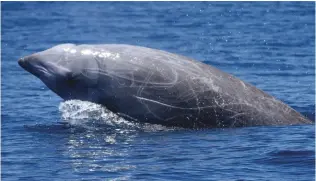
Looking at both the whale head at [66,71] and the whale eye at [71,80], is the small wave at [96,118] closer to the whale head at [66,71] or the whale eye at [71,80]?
the whale head at [66,71]

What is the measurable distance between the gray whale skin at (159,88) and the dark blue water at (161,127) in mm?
285

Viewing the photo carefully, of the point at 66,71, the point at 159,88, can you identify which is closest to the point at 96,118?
the point at 66,71

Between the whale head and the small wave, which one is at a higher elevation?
the whale head

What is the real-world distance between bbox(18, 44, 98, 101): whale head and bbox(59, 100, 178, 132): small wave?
19 cm

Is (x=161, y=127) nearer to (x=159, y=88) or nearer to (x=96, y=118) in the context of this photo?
(x=159, y=88)

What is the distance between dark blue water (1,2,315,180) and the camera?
15.4 metres

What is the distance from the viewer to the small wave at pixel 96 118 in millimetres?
18172

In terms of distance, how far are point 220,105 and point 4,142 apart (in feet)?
13.3

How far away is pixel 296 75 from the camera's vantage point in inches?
990

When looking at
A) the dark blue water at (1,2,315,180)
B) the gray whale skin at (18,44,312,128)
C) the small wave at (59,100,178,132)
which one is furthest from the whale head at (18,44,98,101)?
the dark blue water at (1,2,315,180)

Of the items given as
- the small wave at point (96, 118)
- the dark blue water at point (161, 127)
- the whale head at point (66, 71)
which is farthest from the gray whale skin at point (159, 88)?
the dark blue water at point (161, 127)

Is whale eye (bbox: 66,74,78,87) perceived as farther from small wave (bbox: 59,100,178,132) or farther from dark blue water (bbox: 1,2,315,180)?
dark blue water (bbox: 1,2,315,180)

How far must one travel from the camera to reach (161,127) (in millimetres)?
18094

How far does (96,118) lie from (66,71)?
3.63 ft
